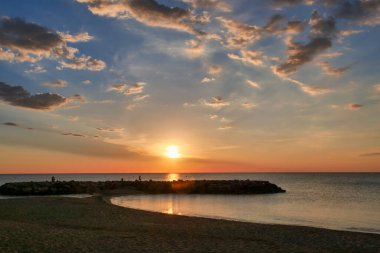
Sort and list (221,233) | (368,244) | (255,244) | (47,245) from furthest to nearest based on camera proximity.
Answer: (221,233), (368,244), (255,244), (47,245)

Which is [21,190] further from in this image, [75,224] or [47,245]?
[47,245]

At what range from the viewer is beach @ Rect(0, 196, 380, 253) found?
1783 cm

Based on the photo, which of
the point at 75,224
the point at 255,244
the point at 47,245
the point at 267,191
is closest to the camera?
the point at 47,245

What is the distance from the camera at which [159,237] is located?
69.5ft

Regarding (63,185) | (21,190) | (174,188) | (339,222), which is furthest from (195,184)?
(339,222)

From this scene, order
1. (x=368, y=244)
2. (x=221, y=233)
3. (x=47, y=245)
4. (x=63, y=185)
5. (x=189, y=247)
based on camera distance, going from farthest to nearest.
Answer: (x=63, y=185) → (x=221, y=233) → (x=368, y=244) → (x=189, y=247) → (x=47, y=245)

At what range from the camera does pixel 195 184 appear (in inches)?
3435

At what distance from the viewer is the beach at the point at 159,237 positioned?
17828 mm

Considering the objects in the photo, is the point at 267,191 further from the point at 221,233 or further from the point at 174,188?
the point at 221,233

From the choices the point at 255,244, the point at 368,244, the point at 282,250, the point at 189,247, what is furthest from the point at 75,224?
the point at 368,244

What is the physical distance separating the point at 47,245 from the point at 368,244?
1704 centimetres

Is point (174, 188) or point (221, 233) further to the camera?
point (174, 188)

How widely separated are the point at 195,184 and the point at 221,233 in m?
63.8

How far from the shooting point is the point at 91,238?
1973 cm
